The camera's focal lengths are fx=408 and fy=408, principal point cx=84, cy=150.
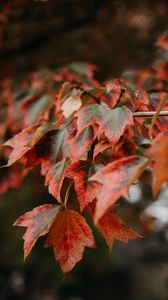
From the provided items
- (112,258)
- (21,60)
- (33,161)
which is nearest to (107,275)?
(112,258)

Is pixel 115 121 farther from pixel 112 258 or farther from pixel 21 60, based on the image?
pixel 112 258

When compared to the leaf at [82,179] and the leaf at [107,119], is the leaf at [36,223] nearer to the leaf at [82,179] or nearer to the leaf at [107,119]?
the leaf at [82,179]

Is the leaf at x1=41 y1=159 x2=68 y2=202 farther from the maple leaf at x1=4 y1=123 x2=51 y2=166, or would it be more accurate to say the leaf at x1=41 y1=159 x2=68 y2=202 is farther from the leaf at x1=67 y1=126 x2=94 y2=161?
the maple leaf at x1=4 y1=123 x2=51 y2=166

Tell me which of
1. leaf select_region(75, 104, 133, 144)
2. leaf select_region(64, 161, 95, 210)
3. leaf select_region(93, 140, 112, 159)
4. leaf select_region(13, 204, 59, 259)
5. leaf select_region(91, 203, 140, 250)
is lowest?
leaf select_region(91, 203, 140, 250)

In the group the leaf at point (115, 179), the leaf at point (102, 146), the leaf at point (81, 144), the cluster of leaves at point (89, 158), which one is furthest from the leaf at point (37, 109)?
the leaf at point (115, 179)

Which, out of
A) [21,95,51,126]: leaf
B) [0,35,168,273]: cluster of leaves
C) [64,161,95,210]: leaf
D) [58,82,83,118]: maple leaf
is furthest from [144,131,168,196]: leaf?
[21,95,51,126]: leaf

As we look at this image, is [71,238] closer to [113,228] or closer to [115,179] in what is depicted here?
[113,228]
